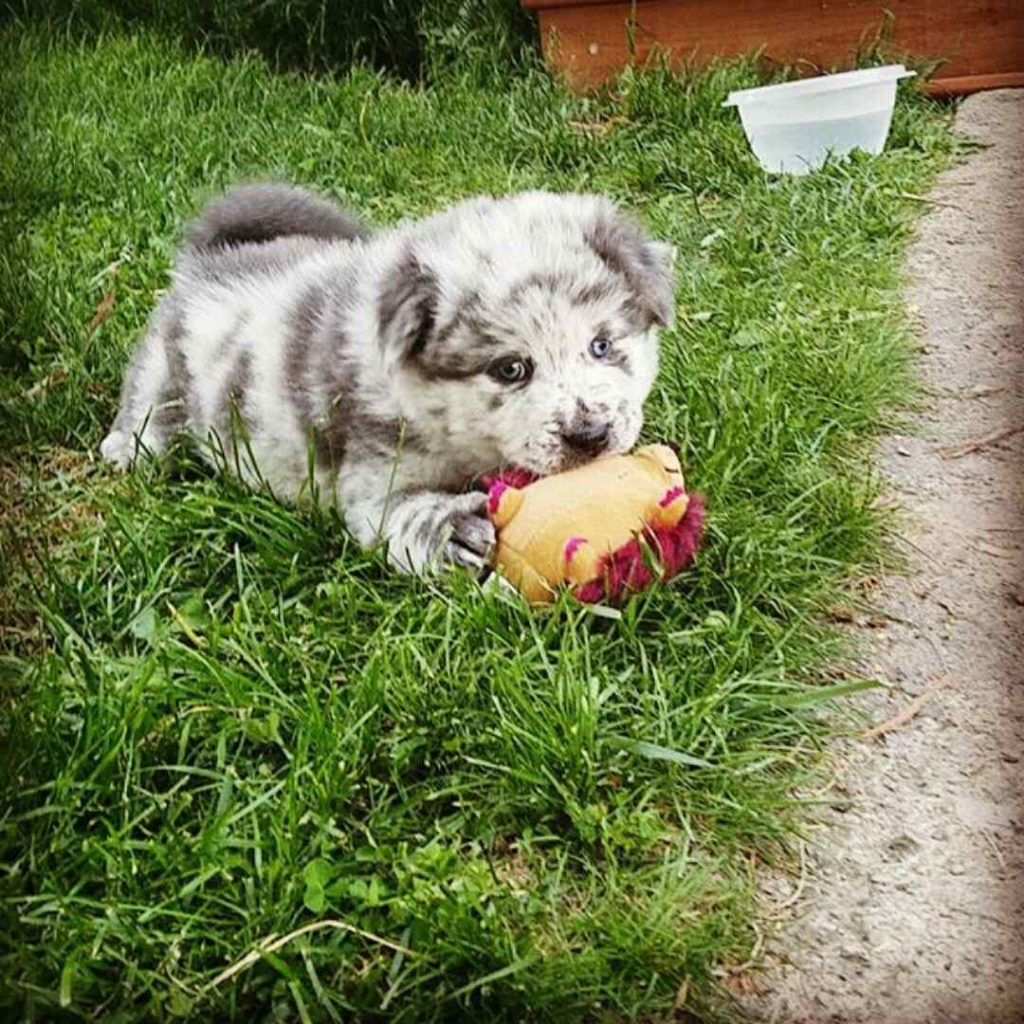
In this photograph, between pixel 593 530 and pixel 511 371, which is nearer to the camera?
pixel 593 530

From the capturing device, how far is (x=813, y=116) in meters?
5.53

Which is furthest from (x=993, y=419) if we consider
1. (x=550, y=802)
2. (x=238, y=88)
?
(x=238, y=88)

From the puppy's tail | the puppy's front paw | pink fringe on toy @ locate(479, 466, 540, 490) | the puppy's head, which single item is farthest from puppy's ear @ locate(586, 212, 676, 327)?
the puppy's tail

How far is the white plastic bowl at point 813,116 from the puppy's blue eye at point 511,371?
2970mm

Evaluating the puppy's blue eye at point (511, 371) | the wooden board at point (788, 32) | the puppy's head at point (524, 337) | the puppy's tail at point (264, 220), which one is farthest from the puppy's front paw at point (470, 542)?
the wooden board at point (788, 32)

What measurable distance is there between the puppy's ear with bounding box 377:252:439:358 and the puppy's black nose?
0.35 meters

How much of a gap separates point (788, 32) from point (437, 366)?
4325 millimetres

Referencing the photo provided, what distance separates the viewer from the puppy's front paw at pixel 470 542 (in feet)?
9.33

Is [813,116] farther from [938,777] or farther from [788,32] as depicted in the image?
[938,777]

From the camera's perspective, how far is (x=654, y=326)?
10.3 feet

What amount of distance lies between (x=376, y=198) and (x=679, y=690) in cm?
336

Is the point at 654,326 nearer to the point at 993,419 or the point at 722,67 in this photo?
the point at 993,419

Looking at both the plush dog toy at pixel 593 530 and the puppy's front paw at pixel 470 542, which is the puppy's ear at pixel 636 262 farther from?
the puppy's front paw at pixel 470 542

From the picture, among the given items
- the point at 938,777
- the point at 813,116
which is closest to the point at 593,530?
the point at 938,777
